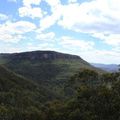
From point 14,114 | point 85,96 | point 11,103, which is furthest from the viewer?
point 11,103

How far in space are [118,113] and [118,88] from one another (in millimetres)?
6912

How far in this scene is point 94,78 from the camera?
97125mm

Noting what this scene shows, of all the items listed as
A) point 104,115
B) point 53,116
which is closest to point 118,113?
point 104,115

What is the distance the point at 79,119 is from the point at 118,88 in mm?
11811

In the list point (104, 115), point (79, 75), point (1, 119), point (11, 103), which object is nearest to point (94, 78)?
point (79, 75)

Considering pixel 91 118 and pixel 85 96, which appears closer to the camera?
pixel 91 118

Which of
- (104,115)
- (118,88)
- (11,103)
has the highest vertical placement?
(118,88)

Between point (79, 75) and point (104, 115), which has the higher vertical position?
point (79, 75)

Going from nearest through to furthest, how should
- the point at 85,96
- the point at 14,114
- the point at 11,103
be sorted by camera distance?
the point at 85,96
the point at 14,114
the point at 11,103

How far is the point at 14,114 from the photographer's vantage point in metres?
Result: 143

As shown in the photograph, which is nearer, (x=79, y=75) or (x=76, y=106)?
(x=76, y=106)

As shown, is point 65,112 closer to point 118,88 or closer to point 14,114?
point 118,88

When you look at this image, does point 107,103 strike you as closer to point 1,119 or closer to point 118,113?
point 118,113

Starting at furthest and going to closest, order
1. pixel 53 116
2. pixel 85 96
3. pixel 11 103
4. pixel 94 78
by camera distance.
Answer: pixel 11 103 → pixel 94 78 → pixel 53 116 → pixel 85 96
